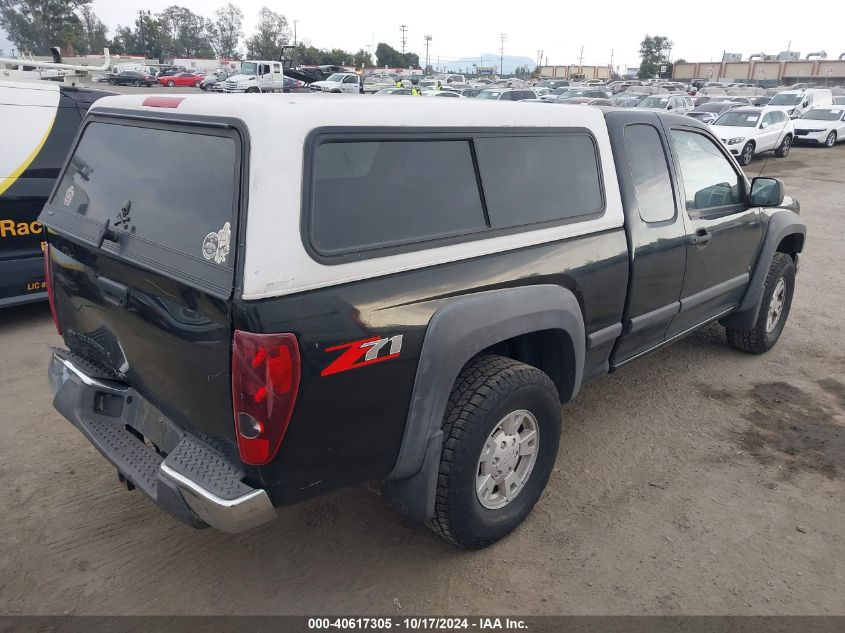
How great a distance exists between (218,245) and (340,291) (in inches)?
16.7

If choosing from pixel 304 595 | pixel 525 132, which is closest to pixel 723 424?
pixel 525 132

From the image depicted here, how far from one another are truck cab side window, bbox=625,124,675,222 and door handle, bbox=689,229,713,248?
9.5 inches

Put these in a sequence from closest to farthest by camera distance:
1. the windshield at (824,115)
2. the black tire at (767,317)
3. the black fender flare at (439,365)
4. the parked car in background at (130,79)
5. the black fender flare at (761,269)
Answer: the black fender flare at (439,365), the black fender flare at (761,269), the black tire at (767,317), the windshield at (824,115), the parked car in background at (130,79)

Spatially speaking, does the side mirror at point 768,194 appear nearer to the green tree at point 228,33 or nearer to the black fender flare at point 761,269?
the black fender flare at point 761,269

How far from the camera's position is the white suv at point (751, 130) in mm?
17109

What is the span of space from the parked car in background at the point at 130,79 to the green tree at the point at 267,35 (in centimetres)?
5679

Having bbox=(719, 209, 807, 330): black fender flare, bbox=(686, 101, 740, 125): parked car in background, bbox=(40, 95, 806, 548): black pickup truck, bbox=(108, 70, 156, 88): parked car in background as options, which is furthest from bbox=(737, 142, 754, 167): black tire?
bbox=(108, 70, 156, 88): parked car in background

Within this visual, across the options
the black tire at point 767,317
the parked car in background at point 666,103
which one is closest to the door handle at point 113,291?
the black tire at point 767,317

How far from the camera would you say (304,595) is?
8.74ft

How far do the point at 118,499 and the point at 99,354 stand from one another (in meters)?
0.83

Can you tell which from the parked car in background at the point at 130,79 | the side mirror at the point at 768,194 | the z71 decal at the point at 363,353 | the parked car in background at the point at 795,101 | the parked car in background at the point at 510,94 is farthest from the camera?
the parked car in background at the point at 130,79

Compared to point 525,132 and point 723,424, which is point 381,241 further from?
point 723,424

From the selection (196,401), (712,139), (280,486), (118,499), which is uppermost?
(712,139)

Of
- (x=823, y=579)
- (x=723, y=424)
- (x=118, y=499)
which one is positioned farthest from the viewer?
(x=723, y=424)
